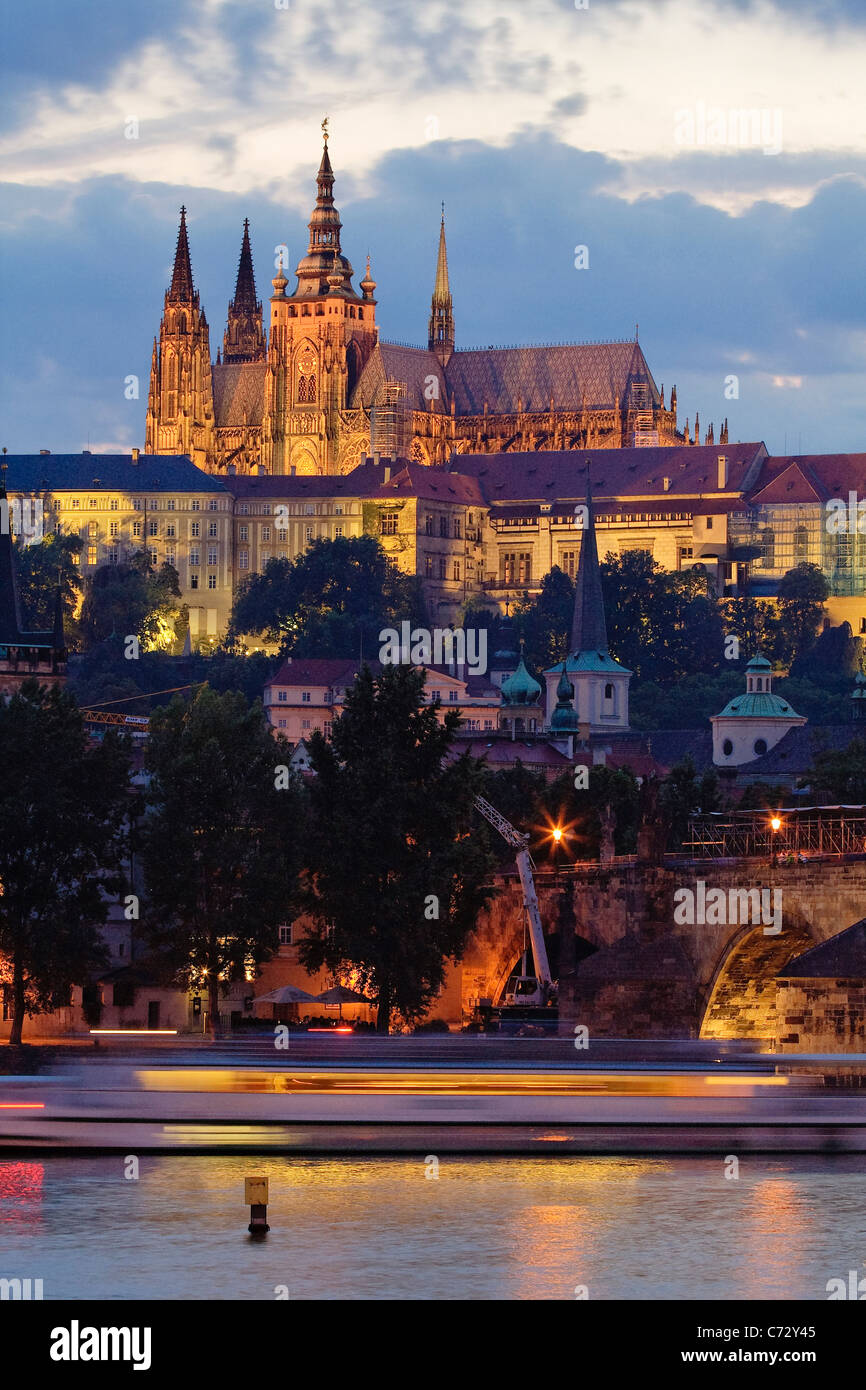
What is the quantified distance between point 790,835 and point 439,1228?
53144 millimetres

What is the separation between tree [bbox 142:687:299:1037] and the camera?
105562mm

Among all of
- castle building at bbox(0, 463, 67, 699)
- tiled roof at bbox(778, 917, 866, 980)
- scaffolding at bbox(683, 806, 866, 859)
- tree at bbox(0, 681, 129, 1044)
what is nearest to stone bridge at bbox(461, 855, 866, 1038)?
scaffolding at bbox(683, 806, 866, 859)

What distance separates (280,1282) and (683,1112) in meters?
9.16

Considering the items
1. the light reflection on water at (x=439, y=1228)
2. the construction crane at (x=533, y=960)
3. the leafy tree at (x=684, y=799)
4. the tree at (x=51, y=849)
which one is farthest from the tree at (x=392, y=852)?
the light reflection on water at (x=439, y=1228)

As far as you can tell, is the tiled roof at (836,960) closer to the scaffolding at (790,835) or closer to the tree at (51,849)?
the scaffolding at (790,835)

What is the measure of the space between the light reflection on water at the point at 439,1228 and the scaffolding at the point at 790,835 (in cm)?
3114

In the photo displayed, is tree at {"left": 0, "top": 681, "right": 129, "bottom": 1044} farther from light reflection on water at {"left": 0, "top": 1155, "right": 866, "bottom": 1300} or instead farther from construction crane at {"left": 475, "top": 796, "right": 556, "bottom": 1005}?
light reflection on water at {"left": 0, "top": 1155, "right": 866, "bottom": 1300}

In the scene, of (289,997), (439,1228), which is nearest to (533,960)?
(289,997)

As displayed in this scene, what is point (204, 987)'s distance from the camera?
10781cm

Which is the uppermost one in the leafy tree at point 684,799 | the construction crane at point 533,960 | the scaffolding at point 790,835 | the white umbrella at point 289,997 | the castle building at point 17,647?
the castle building at point 17,647

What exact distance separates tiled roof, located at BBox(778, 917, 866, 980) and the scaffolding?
840cm

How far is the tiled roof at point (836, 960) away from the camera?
73.6 metres
